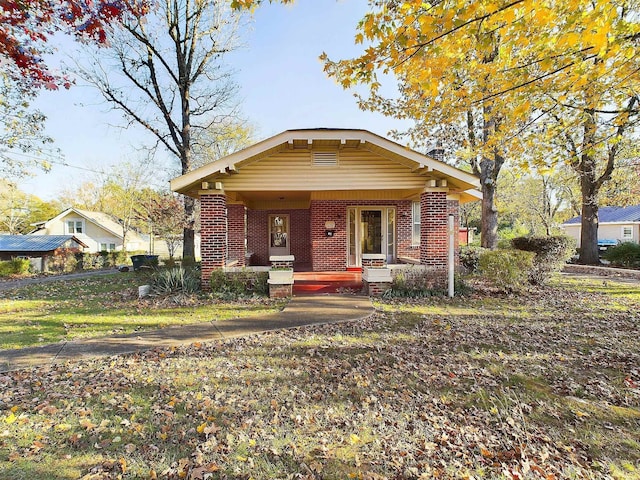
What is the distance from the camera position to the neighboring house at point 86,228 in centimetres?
3334

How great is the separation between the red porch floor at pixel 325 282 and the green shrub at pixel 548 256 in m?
5.41

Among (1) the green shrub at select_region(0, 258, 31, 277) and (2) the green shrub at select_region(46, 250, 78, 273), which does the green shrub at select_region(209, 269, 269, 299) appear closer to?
(1) the green shrub at select_region(0, 258, 31, 277)

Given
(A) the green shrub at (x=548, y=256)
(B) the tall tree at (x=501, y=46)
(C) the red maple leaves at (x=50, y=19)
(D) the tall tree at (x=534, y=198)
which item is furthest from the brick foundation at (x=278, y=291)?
(D) the tall tree at (x=534, y=198)

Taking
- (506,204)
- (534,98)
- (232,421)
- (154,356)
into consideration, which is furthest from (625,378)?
(506,204)

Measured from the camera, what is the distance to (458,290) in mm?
8938

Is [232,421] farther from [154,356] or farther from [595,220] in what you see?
[595,220]

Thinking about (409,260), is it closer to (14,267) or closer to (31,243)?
(14,267)

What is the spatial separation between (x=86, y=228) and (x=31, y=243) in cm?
949

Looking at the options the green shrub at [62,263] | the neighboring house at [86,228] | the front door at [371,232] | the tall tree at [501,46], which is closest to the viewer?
the tall tree at [501,46]

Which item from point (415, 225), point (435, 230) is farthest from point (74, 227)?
point (435, 230)

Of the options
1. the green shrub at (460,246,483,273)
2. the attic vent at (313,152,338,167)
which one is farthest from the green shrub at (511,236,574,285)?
the attic vent at (313,152,338,167)

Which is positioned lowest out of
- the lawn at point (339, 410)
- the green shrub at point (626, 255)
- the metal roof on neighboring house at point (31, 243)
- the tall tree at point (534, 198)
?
the lawn at point (339, 410)

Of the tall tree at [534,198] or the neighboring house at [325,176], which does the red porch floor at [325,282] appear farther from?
the tall tree at [534,198]

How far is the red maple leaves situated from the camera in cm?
623
